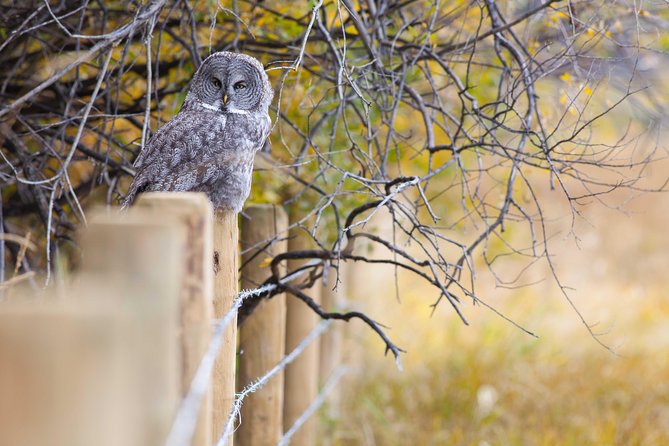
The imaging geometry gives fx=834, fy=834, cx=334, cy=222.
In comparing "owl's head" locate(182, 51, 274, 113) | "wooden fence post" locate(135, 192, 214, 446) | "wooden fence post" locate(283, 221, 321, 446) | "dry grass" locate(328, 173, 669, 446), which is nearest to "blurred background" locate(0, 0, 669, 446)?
"dry grass" locate(328, 173, 669, 446)

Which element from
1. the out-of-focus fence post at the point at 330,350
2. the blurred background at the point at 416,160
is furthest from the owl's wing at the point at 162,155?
the out-of-focus fence post at the point at 330,350

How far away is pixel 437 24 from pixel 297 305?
4.39ft

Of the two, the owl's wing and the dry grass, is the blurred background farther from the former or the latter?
the owl's wing

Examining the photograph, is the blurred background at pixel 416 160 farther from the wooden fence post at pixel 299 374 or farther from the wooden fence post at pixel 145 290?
the wooden fence post at pixel 145 290

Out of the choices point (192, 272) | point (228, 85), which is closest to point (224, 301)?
point (192, 272)

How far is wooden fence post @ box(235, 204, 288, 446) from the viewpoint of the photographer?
2984 mm

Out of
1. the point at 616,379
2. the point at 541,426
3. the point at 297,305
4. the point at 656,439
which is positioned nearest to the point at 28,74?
the point at 297,305

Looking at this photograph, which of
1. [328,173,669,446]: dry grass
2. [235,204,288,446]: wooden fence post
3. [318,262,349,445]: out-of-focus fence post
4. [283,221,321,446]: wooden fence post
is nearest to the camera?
[235,204,288,446]: wooden fence post

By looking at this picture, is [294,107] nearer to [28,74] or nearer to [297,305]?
[297,305]

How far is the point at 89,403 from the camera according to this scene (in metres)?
0.85

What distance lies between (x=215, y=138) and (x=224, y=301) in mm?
894

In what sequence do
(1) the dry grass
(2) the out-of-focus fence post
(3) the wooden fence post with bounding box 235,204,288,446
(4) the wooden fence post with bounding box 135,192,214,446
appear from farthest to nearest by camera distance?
(1) the dry grass, (2) the out-of-focus fence post, (3) the wooden fence post with bounding box 235,204,288,446, (4) the wooden fence post with bounding box 135,192,214,446

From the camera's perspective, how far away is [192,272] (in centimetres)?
114

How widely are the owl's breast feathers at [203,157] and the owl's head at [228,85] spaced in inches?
2.3
